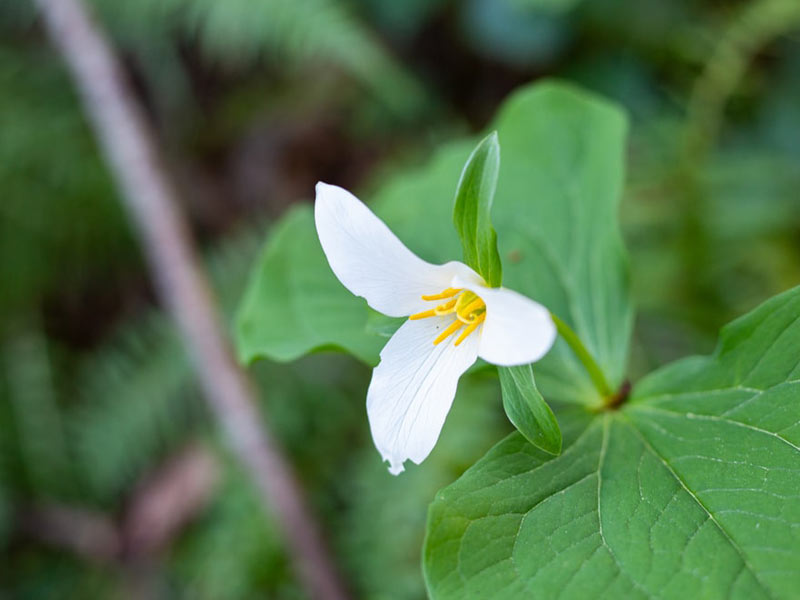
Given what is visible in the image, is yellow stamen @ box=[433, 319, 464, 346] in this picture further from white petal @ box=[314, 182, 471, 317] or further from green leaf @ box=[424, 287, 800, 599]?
green leaf @ box=[424, 287, 800, 599]

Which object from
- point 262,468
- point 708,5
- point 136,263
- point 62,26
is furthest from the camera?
point 136,263

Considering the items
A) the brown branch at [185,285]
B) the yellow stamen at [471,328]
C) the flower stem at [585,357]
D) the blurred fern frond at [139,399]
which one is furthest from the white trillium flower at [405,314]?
the blurred fern frond at [139,399]

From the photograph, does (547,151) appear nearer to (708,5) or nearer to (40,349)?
(708,5)

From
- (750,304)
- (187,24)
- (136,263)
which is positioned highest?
(187,24)

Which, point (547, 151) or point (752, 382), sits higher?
point (547, 151)

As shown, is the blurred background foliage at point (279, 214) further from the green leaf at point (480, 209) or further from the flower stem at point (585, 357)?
the green leaf at point (480, 209)

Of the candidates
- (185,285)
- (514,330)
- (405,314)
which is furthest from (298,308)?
(185,285)

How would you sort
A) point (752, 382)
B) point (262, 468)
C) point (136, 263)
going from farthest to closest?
1. point (136, 263)
2. point (262, 468)
3. point (752, 382)

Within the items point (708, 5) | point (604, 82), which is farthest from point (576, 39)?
point (708, 5)

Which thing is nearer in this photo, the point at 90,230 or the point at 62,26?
the point at 62,26
